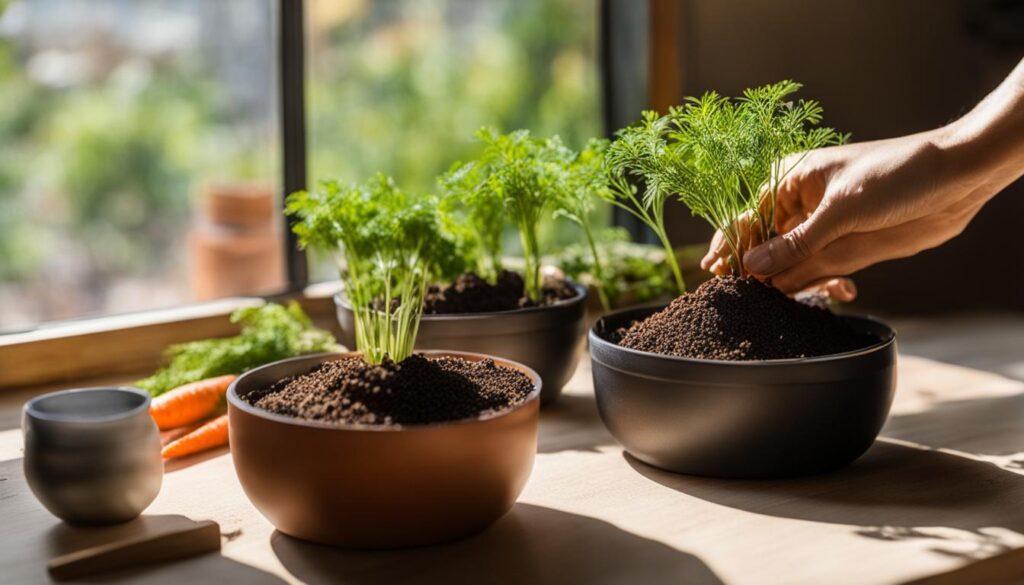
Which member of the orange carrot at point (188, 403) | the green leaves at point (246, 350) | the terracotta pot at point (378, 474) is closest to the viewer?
the terracotta pot at point (378, 474)

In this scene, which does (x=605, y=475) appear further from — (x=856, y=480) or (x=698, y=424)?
(x=856, y=480)

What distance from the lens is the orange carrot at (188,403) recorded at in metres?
1.40

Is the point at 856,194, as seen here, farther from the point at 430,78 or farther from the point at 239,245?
the point at 430,78

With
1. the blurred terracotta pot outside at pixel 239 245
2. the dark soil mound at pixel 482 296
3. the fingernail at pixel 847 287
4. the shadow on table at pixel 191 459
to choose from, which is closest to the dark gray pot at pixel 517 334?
the dark soil mound at pixel 482 296

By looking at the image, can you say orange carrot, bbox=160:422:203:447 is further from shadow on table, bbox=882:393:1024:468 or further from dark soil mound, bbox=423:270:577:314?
shadow on table, bbox=882:393:1024:468

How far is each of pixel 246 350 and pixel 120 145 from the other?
252cm

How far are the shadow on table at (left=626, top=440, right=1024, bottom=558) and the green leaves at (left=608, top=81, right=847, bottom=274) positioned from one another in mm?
273

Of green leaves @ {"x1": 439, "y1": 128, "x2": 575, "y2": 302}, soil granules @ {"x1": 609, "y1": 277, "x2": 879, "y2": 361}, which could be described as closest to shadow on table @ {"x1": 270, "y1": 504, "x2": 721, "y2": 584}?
soil granules @ {"x1": 609, "y1": 277, "x2": 879, "y2": 361}

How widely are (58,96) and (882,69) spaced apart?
2.69 m

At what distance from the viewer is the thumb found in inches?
49.2

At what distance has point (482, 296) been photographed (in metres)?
1.50

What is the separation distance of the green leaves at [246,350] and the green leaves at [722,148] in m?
0.59

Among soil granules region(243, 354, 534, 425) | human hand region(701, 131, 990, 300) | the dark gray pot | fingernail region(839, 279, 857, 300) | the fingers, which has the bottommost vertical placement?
the dark gray pot

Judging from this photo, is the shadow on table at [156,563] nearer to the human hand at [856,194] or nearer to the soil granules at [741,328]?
the soil granules at [741,328]
